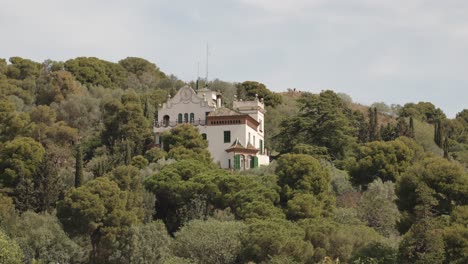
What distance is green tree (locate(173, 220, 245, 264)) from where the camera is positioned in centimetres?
4750

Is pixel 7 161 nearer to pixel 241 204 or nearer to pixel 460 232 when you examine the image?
pixel 241 204

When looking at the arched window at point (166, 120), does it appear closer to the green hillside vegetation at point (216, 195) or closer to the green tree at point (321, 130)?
the green hillside vegetation at point (216, 195)

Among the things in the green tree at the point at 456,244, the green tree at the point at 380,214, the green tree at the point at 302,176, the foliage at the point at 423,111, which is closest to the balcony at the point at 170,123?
the green tree at the point at 302,176

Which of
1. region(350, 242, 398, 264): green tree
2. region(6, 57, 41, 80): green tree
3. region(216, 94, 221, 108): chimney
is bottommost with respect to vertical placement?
region(350, 242, 398, 264): green tree

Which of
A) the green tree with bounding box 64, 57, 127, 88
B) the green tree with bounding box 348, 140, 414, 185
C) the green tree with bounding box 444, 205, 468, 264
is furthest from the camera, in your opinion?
the green tree with bounding box 64, 57, 127, 88

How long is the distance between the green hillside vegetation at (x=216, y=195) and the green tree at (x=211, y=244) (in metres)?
0.06

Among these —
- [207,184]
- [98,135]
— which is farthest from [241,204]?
[98,135]

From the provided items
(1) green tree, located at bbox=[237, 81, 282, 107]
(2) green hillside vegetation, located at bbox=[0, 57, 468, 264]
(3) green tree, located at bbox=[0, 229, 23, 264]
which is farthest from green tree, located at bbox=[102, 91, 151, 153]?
(3) green tree, located at bbox=[0, 229, 23, 264]

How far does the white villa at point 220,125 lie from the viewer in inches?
2601

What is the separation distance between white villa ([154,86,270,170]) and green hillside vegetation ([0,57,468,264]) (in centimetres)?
191

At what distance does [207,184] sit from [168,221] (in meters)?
2.89

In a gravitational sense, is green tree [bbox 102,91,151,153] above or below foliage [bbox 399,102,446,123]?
below

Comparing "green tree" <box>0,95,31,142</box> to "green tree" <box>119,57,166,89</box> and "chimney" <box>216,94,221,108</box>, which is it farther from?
"green tree" <box>119,57,166,89</box>

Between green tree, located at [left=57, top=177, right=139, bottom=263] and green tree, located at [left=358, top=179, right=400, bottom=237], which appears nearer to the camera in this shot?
green tree, located at [left=57, top=177, right=139, bottom=263]
